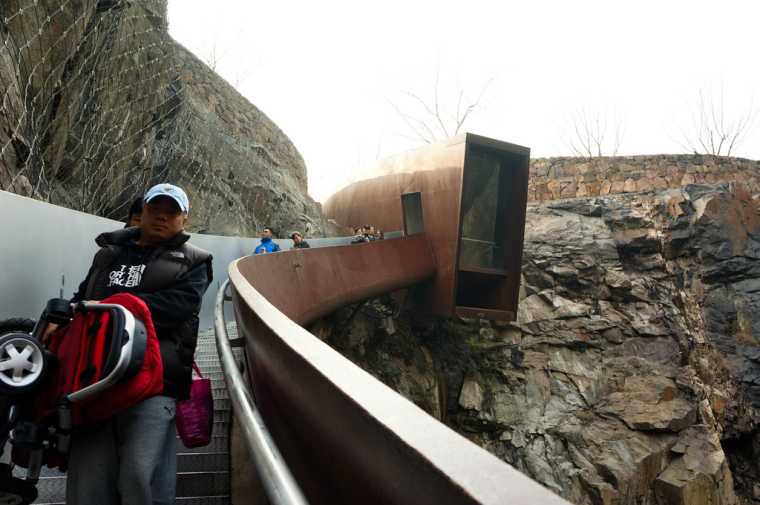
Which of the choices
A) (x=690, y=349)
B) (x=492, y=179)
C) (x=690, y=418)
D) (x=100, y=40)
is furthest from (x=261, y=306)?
(x=690, y=349)

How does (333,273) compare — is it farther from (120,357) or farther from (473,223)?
(120,357)

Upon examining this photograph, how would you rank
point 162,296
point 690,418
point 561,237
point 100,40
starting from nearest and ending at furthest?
point 162,296 < point 100,40 < point 690,418 < point 561,237

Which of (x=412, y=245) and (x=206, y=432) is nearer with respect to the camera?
(x=206, y=432)

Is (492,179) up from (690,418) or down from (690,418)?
up

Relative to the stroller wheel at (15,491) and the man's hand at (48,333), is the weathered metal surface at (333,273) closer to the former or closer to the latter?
the man's hand at (48,333)

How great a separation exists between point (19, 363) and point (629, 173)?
2133cm

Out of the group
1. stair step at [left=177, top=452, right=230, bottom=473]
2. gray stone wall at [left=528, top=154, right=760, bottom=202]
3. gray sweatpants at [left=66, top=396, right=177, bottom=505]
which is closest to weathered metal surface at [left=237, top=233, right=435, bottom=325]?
stair step at [left=177, top=452, right=230, bottom=473]

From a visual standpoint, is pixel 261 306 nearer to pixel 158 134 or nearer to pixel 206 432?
pixel 206 432

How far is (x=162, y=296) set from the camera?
1846 mm

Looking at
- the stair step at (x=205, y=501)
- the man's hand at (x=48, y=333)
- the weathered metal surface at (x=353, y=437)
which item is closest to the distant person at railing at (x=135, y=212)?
the weathered metal surface at (x=353, y=437)

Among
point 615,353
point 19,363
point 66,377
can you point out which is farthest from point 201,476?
point 615,353

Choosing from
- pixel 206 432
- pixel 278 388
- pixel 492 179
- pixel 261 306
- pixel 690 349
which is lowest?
pixel 690 349

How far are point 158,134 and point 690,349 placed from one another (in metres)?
16.3

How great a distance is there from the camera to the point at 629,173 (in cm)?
1934
